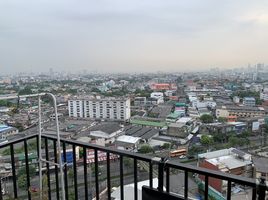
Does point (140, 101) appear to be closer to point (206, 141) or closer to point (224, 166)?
point (206, 141)

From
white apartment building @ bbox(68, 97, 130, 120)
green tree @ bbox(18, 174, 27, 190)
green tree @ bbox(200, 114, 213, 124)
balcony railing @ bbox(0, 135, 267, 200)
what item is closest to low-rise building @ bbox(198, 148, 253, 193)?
balcony railing @ bbox(0, 135, 267, 200)

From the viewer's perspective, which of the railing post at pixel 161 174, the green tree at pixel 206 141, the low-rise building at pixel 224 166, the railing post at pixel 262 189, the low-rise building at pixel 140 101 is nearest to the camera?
the railing post at pixel 262 189

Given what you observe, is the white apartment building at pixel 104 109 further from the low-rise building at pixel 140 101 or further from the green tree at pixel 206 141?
the green tree at pixel 206 141

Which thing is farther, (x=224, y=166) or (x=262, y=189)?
(x=224, y=166)

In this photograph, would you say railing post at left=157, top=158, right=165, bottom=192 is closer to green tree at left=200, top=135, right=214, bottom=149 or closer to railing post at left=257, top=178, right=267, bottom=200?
railing post at left=257, top=178, right=267, bottom=200

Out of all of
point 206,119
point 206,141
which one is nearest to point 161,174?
point 206,141

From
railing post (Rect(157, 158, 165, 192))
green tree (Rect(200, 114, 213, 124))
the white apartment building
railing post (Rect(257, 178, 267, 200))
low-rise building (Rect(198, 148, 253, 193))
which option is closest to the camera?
railing post (Rect(257, 178, 267, 200))

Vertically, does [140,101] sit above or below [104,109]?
below

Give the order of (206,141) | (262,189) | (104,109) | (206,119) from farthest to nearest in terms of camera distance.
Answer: (104,109)
(206,119)
(206,141)
(262,189)

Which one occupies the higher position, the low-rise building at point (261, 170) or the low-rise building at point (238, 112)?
the low-rise building at point (261, 170)

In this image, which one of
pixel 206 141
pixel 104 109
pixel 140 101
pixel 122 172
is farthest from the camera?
pixel 140 101

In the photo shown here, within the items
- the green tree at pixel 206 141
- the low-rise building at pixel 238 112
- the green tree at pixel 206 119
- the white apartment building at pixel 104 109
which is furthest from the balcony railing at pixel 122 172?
the low-rise building at pixel 238 112
